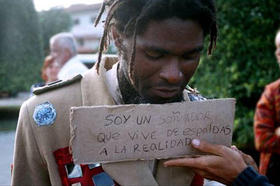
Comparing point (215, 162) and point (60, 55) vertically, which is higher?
point (60, 55)

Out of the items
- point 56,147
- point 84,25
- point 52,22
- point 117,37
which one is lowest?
point 56,147

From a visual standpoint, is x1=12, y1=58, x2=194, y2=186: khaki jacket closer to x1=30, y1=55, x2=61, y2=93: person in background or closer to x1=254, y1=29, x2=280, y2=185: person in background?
x1=254, y1=29, x2=280, y2=185: person in background

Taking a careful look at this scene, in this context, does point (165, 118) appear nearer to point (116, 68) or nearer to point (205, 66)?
point (116, 68)

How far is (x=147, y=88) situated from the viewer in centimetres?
156

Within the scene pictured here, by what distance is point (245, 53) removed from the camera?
5855 mm

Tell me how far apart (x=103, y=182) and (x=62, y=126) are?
0.30 meters

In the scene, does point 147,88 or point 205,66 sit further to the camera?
point 205,66

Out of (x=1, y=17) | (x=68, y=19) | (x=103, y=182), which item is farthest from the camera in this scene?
(x=68, y=19)

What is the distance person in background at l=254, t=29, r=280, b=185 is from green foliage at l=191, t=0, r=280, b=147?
2078mm

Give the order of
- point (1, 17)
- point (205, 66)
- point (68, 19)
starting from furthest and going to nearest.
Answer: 1. point (68, 19)
2. point (1, 17)
3. point (205, 66)

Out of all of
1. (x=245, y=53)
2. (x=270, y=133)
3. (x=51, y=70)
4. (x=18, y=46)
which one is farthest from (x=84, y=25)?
(x=270, y=133)

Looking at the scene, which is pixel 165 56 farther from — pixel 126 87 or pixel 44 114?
pixel 44 114

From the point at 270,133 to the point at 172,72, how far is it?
2332mm

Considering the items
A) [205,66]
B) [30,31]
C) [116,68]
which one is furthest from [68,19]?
[116,68]
